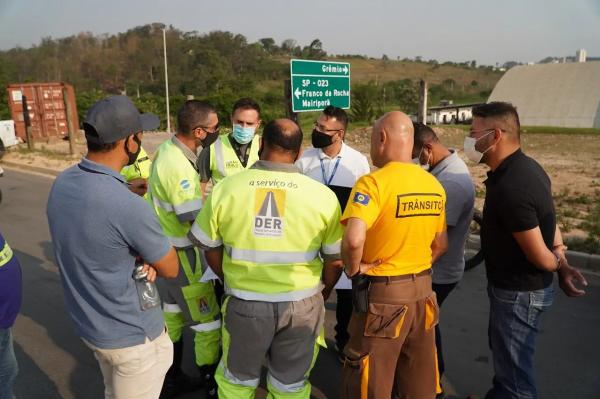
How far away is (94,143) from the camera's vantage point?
1.94 m

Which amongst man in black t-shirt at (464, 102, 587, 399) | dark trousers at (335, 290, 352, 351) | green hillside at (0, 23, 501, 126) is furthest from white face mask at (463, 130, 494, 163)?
green hillside at (0, 23, 501, 126)

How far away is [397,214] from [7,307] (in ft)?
6.26

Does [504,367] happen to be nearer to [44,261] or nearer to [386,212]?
[386,212]

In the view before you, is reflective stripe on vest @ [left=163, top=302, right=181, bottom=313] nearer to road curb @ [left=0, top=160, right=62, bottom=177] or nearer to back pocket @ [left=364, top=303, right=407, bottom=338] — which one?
back pocket @ [left=364, top=303, right=407, bottom=338]

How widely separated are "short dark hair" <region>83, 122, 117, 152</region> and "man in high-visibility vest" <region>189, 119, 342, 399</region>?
1.70 ft

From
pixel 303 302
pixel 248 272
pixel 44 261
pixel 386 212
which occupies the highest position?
pixel 386 212

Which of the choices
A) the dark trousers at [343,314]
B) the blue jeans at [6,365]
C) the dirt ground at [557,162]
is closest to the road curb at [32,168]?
the dirt ground at [557,162]

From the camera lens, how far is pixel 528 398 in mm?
2543

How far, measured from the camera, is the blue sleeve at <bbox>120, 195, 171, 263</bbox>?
6.11ft

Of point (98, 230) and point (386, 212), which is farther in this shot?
point (386, 212)

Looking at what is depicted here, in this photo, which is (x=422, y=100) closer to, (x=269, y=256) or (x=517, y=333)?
(x=517, y=333)

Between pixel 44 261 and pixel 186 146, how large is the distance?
402 cm

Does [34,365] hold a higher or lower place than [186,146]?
lower

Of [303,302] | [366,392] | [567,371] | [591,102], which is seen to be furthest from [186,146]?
[591,102]
